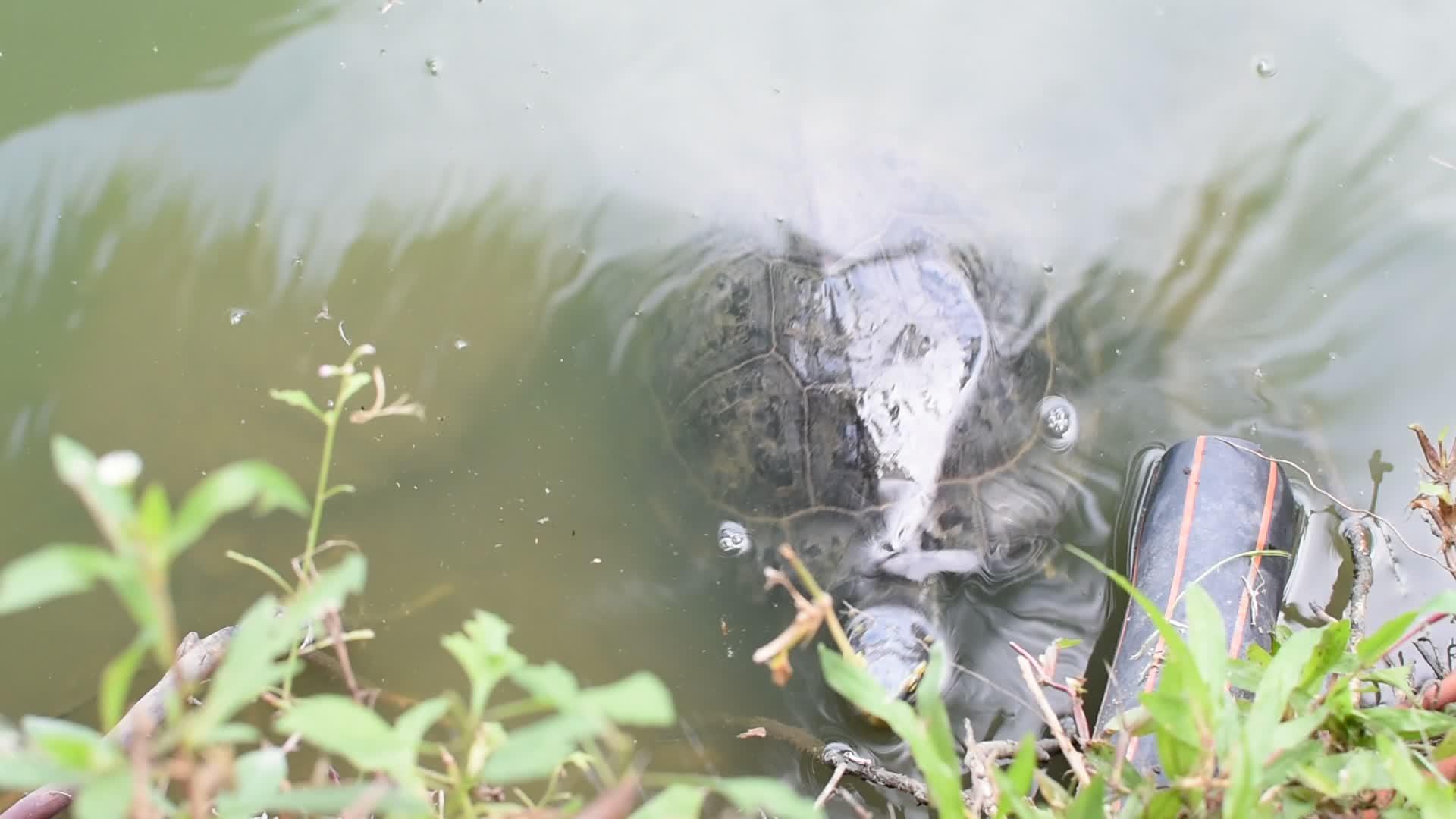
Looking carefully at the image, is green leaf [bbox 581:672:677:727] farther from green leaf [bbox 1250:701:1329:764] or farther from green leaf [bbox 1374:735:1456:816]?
green leaf [bbox 1374:735:1456:816]

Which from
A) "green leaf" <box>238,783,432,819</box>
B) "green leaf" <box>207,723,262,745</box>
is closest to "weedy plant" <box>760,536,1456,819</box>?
"green leaf" <box>238,783,432,819</box>

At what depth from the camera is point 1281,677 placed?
1.07 meters

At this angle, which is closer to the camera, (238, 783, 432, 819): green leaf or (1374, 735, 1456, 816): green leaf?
(238, 783, 432, 819): green leaf

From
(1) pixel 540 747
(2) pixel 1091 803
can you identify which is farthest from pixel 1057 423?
(1) pixel 540 747

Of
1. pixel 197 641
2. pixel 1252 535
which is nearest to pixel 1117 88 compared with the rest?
pixel 1252 535

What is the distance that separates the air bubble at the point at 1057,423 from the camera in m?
2.26

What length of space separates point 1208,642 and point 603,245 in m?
1.77

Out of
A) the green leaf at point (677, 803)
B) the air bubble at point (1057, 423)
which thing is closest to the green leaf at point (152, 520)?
the green leaf at point (677, 803)

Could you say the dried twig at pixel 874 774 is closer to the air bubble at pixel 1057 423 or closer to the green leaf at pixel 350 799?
the air bubble at pixel 1057 423

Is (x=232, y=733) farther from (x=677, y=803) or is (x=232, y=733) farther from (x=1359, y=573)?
(x=1359, y=573)

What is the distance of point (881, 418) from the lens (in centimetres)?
202

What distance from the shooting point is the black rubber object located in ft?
5.93

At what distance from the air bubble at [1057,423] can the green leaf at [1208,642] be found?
123 cm

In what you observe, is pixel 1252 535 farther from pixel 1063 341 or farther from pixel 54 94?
pixel 54 94
